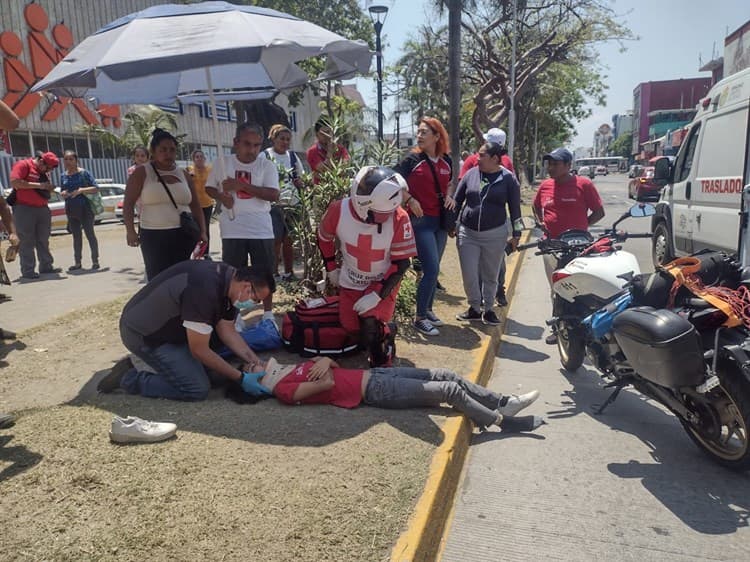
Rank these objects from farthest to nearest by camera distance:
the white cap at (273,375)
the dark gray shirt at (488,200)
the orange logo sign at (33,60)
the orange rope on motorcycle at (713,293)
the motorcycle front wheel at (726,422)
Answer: the orange logo sign at (33,60) < the dark gray shirt at (488,200) < the white cap at (273,375) < the orange rope on motorcycle at (713,293) < the motorcycle front wheel at (726,422)

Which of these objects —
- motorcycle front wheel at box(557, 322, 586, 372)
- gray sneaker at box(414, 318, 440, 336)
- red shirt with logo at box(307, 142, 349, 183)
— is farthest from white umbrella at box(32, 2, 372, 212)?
motorcycle front wheel at box(557, 322, 586, 372)

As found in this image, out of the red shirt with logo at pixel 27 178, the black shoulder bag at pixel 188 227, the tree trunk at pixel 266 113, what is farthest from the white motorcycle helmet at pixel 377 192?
the red shirt with logo at pixel 27 178

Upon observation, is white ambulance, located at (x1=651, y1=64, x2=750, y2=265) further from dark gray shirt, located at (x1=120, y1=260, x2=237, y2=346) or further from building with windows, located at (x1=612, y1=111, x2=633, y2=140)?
building with windows, located at (x1=612, y1=111, x2=633, y2=140)

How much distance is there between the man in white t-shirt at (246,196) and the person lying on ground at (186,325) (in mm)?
1220

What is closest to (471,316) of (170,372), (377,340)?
(377,340)

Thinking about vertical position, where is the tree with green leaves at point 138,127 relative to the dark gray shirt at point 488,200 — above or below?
above

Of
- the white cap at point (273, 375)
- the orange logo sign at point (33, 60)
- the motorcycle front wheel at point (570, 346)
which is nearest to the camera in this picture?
the white cap at point (273, 375)

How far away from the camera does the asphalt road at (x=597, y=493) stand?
2.74 metres

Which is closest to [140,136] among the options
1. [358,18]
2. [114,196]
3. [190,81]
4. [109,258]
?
[114,196]

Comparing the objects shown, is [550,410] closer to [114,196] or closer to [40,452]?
[40,452]

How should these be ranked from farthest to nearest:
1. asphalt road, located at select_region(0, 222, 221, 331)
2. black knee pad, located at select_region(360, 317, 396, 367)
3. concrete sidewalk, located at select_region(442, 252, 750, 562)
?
asphalt road, located at select_region(0, 222, 221, 331), black knee pad, located at select_region(360, 317, 396, 367), concrete sidewalk, located at select_region(442, 252, 750, 562)

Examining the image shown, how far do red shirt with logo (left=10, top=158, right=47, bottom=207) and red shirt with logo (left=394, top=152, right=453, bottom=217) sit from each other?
19.0 feet

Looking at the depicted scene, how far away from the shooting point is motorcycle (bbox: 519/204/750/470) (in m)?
3.07

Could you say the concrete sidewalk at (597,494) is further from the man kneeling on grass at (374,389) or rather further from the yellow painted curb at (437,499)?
the man kneeling on grass at (374,389)
